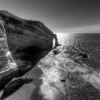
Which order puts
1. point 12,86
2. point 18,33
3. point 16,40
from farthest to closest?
point 18,33 < point 16,40 < point 12,86

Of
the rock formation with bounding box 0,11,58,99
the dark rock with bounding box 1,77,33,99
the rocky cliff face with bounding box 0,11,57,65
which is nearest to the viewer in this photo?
the dark rock with bounding box 1,77,33,99

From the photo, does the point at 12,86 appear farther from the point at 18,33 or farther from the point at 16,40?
the point at 18,33

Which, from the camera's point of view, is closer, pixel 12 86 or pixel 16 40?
pixel 12 86

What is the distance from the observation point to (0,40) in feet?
54.7

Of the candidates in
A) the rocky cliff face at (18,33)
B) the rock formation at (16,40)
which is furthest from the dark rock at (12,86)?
the rocky cliff face at (18,33)

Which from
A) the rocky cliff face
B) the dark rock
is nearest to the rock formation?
the rocky cliff face

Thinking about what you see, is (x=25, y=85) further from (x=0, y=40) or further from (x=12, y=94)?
(x=0, y=40)

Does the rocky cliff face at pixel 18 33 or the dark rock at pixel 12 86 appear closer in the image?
the dark rock at pixel 12 86

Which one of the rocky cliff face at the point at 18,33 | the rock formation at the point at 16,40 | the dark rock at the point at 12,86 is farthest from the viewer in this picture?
the rocky cliff face at the point at 18,33

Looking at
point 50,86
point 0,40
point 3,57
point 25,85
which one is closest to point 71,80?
point 50,86

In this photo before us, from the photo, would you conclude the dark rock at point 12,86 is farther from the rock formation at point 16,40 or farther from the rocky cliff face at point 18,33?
the rocky cliff face at point 18,33

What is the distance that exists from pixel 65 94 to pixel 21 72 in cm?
1021

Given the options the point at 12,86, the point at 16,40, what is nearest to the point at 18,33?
the point at 16,40

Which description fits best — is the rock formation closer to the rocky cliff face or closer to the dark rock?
the rocky cliff face
